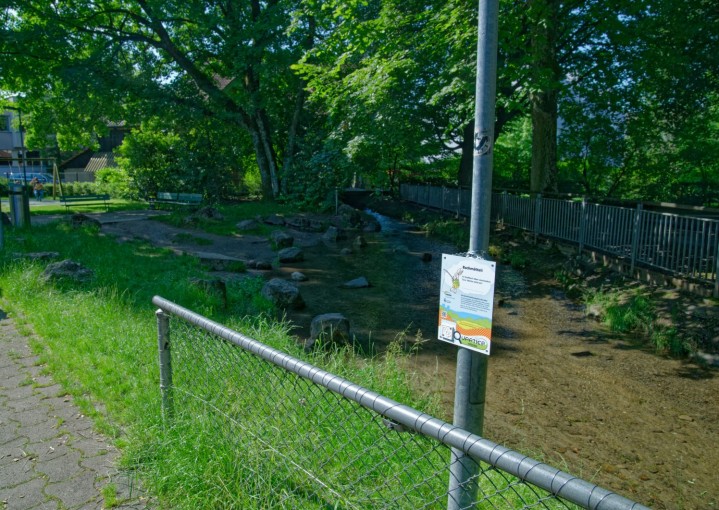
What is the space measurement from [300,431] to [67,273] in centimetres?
650

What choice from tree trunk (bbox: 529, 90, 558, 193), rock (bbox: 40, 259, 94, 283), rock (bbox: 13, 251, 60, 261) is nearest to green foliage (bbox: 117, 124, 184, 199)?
tree trunk (bbox: 529, 90, 558, 193)

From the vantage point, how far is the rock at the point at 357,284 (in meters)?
12.3

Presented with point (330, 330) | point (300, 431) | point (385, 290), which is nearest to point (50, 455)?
point (300, 431)

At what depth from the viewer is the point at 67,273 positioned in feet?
28.0

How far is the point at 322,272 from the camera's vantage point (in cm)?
1389

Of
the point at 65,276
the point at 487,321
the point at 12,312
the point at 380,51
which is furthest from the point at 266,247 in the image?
the point at 487,321

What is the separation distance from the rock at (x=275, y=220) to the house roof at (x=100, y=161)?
124 feet

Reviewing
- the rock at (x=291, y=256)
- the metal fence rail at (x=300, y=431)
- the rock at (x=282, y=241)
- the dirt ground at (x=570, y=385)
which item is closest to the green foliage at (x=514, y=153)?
the rock at (x=282, y=241)

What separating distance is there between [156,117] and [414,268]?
18114mm

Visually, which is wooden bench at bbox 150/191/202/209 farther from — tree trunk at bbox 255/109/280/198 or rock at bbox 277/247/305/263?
rock at bbox 277/247/305/263

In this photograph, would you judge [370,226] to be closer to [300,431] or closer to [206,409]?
[206,409]

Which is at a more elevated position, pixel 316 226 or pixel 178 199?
pixel 178 199

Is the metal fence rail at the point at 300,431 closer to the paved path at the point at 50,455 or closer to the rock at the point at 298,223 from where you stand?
the paved path at the point at 50,455

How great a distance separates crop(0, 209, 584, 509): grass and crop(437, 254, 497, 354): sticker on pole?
579mm
